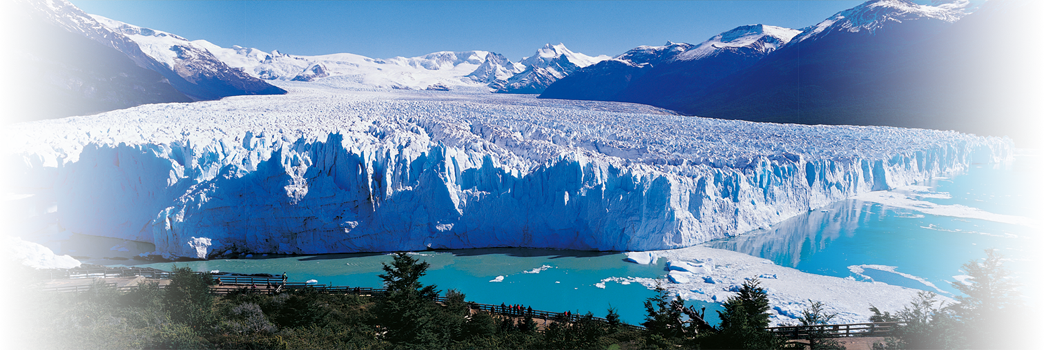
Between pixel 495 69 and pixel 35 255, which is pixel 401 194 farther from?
pixel 495 69

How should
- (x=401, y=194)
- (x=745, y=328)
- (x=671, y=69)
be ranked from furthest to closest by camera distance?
(x=671, y=69) → (x=401, y=194) → (x=745, y=328)

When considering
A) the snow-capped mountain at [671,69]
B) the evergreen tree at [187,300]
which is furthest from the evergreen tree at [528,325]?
the snow-capped mountain at [671,69]

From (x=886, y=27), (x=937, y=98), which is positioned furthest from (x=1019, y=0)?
(x=937, y=98)

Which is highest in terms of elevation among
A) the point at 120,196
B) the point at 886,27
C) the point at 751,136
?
the point at 886,27

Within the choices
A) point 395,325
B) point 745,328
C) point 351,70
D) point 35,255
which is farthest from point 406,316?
point 351,70

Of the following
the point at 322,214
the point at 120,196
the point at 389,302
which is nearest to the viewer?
the point at 389,302

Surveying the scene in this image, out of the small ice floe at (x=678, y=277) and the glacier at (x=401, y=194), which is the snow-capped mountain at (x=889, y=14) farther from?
the small ice floe at (x=678, y=277)

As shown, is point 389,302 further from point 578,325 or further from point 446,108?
point 446,108

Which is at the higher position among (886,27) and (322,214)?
(886,27)
